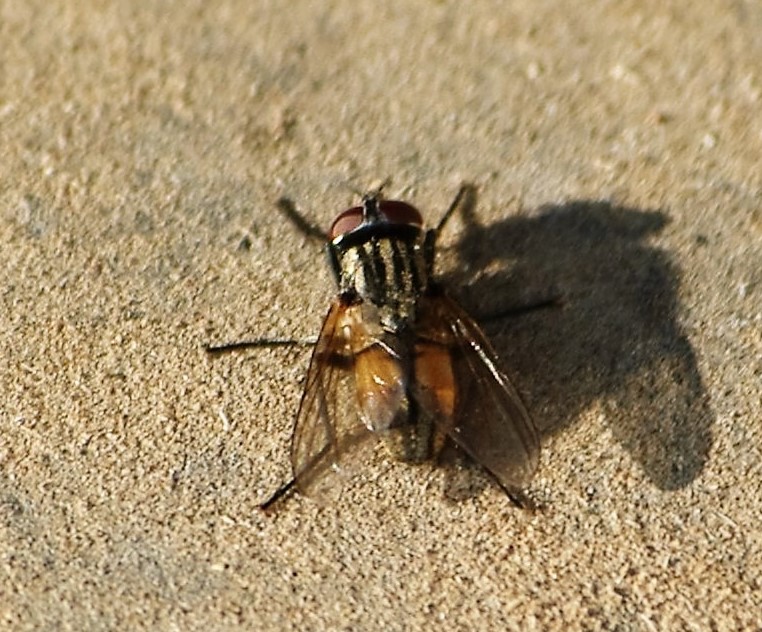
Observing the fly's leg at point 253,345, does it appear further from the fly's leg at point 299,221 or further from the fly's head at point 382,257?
the fly's leg at point 299,221

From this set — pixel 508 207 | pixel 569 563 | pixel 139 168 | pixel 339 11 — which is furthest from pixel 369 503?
pixel 339 11

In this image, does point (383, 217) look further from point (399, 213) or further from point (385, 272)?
point (385, 272)

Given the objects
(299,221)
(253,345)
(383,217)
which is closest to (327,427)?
(253,345)

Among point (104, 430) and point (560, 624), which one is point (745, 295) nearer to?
point (560, 624)

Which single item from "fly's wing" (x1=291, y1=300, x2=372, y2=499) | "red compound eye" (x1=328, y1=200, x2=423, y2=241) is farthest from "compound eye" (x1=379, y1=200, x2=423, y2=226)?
"fly's wing" (x1=291, y1=300, x2=372, y2=499)

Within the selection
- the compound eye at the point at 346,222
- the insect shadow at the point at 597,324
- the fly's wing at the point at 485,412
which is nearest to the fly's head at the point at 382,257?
the compound eye at the point at 346,222
